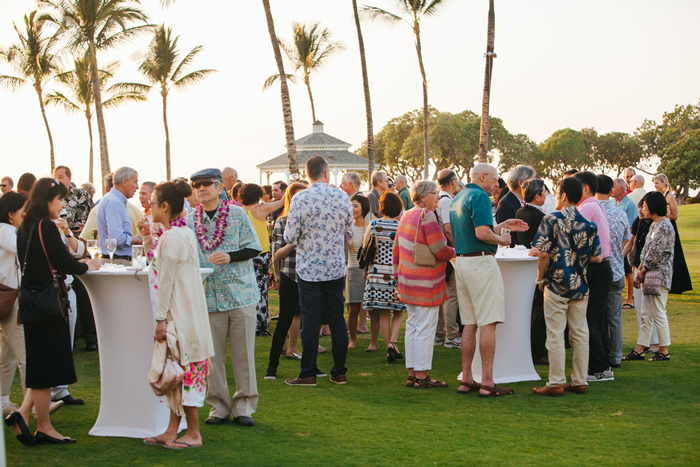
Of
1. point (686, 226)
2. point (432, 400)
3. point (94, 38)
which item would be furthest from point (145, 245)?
point (686, 226)

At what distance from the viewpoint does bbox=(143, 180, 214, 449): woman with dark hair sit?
409cm

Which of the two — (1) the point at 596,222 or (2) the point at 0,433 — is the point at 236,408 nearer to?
(2) the point at 0,433

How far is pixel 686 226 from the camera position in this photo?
1305 inches

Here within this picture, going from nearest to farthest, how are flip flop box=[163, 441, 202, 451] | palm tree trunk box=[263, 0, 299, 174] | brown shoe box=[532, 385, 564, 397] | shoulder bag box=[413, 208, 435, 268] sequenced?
flip flop box=[163, 441, 202, 451] → brown shoe box=[532, 385, 564, 397] → shoulder bag box=[413, 208, 435, 268] → palm tree trunk box=[263, 0, 299, 174]

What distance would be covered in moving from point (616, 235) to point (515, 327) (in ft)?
5.49

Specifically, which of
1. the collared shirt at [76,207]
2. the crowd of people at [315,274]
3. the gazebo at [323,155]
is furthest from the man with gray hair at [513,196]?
the gazebo at [323,155]

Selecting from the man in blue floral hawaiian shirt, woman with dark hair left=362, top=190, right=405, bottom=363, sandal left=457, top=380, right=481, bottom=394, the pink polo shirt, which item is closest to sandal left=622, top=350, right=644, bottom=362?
the man in blue floral hawaiian shirt

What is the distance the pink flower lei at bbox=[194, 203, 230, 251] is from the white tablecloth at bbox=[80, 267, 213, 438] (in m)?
0.28

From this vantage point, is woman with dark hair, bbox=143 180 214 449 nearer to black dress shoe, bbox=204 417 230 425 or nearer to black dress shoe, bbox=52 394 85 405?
black dress shoe, bbox=204 417 230 425

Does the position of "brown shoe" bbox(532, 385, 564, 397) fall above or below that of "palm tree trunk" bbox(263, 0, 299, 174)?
below

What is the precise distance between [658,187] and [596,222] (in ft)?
11.4

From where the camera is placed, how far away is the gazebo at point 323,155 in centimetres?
3291

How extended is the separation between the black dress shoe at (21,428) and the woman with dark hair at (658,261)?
20.2 feet

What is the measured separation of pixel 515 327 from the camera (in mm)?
6105
